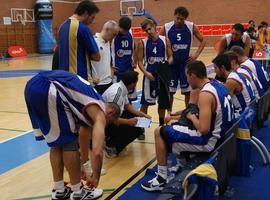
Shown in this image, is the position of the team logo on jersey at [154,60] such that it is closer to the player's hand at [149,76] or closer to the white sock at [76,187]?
the player's hand at [149,76]

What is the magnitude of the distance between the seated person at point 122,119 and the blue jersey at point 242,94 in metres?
1.09

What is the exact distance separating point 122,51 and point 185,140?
248 cm

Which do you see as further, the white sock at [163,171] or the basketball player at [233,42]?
the basketball player at [233,42]

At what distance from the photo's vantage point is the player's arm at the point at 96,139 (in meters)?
2.02

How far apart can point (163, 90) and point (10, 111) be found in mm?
3707

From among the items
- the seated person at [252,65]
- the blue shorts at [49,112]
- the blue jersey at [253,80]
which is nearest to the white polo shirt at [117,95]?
the blue shorts at [49,112]

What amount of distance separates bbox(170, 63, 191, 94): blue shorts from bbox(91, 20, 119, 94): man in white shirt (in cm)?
126

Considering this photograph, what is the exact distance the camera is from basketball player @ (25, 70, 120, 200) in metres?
2.60

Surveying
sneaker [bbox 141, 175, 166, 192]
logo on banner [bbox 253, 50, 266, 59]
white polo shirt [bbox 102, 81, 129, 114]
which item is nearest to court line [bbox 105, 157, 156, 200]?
sneaker [bbox 141, 175, 166, 192]

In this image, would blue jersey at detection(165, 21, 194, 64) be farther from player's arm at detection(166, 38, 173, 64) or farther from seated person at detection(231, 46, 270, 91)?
seated person at detection(231, 46, 270, 91)

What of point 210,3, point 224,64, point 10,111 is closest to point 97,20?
point 210,3

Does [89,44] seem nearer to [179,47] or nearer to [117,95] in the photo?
[117,95]

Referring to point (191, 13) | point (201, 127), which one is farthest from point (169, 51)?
point (191, 13)

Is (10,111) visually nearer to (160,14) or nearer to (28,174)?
(28,174)
